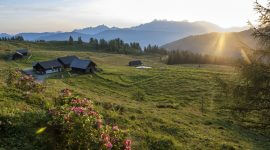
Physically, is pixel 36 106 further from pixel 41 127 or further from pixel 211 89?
pixel 211 89

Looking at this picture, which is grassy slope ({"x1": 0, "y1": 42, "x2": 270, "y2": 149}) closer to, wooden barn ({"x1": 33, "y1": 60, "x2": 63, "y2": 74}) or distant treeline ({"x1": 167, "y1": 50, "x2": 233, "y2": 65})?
wooden barn ({"x1": 33, "y1": 60, "x2": 63, "y2": 74})

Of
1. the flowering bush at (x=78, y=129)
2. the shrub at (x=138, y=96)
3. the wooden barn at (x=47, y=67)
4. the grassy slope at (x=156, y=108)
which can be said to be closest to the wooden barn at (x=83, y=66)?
the grassy slope at (x=156, y=108)

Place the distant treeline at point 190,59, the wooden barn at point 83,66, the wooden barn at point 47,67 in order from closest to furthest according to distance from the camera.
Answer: the wooden barn at point 83,66 < the wooden barn at point 47,67 < the distant treeline at point 190,59

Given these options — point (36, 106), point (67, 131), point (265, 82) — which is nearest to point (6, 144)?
point (67, 131)

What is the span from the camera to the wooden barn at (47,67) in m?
97.0

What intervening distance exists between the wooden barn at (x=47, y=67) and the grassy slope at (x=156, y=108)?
1684cm

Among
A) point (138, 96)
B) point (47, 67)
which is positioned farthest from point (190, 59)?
point (138, 96)

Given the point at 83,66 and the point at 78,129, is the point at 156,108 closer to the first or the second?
the point at 78,129

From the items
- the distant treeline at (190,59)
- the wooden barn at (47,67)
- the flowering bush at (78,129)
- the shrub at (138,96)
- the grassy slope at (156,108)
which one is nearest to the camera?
the flowering bush at (78,129)

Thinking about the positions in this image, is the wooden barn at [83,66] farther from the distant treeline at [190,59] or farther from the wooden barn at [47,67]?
the distant treeline at [190,59]

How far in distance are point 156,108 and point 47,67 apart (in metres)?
63.5

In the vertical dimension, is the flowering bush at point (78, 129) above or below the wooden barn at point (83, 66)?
above

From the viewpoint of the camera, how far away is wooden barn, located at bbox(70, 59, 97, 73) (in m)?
94.1

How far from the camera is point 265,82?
1903 centimetres
